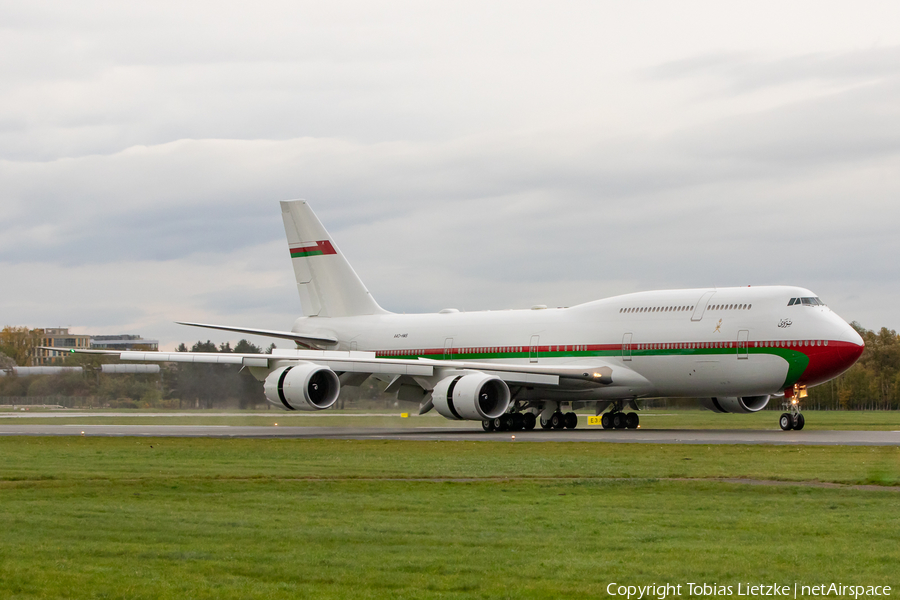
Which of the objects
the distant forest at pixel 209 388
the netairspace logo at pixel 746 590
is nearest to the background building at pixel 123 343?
the distant forest at pixel 209 388

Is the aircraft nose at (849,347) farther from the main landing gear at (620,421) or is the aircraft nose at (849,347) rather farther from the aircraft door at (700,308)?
the main landing gear at (620,421)

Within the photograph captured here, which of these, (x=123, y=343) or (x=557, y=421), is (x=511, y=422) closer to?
(x=557, y=421)

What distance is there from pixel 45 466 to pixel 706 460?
1380 cm

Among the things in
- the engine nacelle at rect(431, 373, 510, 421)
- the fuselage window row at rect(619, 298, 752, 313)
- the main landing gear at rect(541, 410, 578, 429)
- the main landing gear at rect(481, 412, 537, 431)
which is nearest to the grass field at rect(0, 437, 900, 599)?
the fuselage window row at rect(619, 298, 752, 313)

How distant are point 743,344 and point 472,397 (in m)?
9.29

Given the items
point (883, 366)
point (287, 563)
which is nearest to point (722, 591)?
point (287, 563)

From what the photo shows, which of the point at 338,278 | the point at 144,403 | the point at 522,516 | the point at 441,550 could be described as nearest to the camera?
the point at 441,550

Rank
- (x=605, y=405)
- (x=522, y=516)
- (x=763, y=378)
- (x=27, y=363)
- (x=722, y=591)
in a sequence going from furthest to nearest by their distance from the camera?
(x=27, y=363) < (x=605, y=405) < (x=763, y=378) < (x=522, y=516) < (x=722, y=591)

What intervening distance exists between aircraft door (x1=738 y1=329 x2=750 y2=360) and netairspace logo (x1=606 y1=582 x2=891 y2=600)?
1041 inches

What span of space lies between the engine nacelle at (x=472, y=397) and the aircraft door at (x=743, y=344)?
8129 millimetres

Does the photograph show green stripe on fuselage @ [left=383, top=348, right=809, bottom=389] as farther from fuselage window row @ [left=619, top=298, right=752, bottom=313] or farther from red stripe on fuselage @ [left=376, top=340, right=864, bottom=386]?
fuselage window row @ [left=619, top=298, right=752, bottom=313]

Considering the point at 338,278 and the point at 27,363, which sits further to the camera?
the point at 27,363

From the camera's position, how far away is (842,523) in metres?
12.8

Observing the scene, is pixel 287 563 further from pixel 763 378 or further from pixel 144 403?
pixel 144 403
